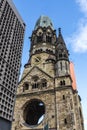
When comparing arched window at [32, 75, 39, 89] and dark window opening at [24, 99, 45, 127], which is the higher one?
arched window at [32, 75, 39, 89]

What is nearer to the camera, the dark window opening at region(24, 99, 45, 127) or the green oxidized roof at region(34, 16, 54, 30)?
the dark window opening at region(24, 99, 45, 127)

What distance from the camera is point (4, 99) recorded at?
54.6ft

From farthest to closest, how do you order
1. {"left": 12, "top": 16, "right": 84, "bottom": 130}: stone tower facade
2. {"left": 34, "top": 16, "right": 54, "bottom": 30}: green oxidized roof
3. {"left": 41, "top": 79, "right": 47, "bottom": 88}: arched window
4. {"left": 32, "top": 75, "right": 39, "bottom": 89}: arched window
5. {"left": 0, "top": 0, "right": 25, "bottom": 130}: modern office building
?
{"left": 34, "top": 16, "right": 54, "bottom": 30}: green oxidized roof, {"left": 32, "top": 75, "right": 39, "bottom": 89}: arched window, {"left": 41, "top": 79, "right": 47, "bottom": 88}: arched window, {"left": 12, "top": 16, "right": 84, "bottom": 130}: stone tower facade, {"left": 0, "top": 0, "right": 25, "bottom": 130}: modern office building

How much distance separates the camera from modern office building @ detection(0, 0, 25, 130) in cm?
1667

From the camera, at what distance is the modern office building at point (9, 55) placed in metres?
16.7

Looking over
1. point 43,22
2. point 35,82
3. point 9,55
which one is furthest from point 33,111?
point 43,22

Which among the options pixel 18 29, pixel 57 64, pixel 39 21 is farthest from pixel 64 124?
pixel 39 21

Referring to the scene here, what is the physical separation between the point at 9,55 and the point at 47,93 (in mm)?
10549

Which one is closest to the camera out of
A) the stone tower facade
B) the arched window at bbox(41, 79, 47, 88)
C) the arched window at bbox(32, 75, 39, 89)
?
the stone tower facade

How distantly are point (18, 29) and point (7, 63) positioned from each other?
6215 mm

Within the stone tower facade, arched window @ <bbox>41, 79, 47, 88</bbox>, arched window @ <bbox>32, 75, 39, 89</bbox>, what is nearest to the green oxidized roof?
the stone tower facade

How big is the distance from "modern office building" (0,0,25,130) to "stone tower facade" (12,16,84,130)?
8432 millimetres

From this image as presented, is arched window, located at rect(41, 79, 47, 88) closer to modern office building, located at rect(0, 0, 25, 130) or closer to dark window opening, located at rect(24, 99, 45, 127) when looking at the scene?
dark window opening, located at rect(24, 99, 45, 127)

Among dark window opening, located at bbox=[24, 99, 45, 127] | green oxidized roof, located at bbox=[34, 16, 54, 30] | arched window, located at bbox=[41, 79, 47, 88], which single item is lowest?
dark window opening, located at bbox=[24, 99, 45, 127]
